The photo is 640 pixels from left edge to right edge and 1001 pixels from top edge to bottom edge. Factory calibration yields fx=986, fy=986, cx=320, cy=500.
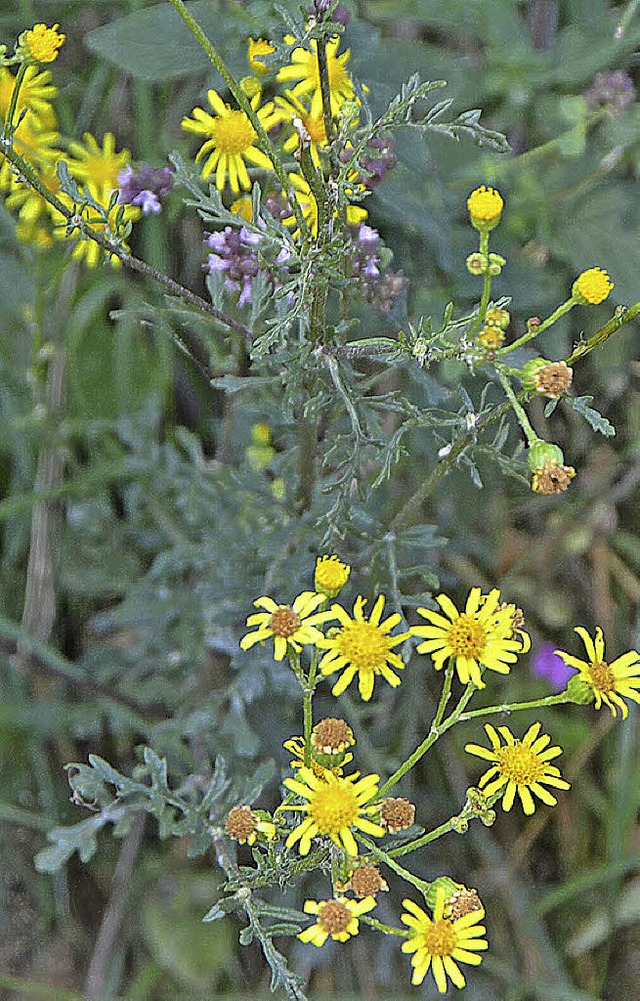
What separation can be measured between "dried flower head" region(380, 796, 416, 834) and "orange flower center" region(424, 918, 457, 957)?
0.14 m

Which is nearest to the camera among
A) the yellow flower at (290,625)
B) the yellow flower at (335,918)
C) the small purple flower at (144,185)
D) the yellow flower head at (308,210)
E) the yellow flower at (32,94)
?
the yellow flower at (335,918)

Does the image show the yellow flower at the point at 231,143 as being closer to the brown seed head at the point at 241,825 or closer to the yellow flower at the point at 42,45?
the yellow flower at the point at 42,45

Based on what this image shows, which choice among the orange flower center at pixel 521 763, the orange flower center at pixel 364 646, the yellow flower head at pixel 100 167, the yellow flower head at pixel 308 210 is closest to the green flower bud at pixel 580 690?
the orange flower center at pixel 521 763

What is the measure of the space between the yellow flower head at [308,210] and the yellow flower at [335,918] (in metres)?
1.00

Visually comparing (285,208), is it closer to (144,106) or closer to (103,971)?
(144,106)

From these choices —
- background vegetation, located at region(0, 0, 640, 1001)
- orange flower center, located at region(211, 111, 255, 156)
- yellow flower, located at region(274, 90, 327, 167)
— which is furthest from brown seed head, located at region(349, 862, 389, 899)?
orange flower center, located at region(211, 111, 255, 156)

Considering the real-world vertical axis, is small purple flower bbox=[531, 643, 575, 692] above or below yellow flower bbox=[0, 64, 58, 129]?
below

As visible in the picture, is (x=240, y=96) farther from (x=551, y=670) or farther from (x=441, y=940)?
(x=551, y=670)

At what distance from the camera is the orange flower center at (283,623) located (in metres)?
1.48

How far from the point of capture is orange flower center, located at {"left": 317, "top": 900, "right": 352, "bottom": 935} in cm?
136

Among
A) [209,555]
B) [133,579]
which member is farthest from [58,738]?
[209,555]

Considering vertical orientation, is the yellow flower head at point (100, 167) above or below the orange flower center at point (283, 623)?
above

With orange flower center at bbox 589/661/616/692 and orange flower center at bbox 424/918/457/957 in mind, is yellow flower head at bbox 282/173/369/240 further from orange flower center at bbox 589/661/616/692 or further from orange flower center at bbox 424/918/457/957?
orange flower center at bbox 424/918/457/957

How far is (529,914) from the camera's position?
8.96ft
